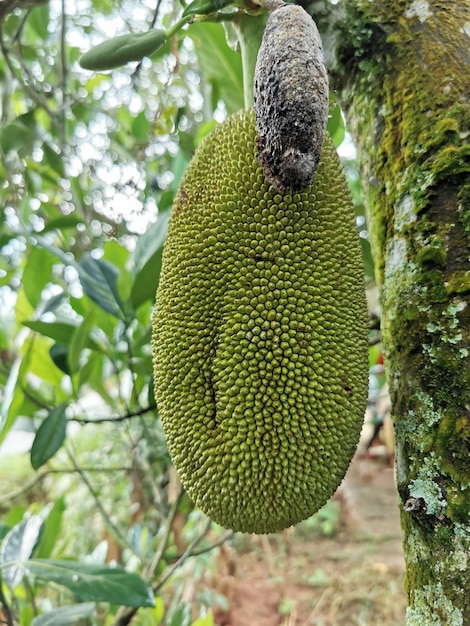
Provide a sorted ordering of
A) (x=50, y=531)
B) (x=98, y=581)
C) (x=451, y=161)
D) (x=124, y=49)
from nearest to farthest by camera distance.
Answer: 1. (x=451, y=161)
2. (x=124, y=49)
3. (x=98, y=581)
4. (x=50, y=531)

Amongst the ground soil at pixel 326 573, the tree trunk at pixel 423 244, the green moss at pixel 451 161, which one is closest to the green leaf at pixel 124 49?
the tree trunk at pixel 423 244

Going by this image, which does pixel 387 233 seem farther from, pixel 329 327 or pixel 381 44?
pixel 381 44

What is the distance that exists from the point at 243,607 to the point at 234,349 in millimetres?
2086

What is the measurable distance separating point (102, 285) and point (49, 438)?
0.28m

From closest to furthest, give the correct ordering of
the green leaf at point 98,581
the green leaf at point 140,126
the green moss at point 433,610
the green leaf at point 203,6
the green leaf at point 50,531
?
the green moss at point 433,610 → the green leaf at point 203,6 → the green leaf at point 98,581 → the green leaf at point 50,531 → the green leaf at point 140,126

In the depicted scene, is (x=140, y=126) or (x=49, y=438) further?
(x=140, y=126)

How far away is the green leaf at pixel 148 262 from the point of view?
0.92 meters

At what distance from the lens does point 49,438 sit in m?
0.93

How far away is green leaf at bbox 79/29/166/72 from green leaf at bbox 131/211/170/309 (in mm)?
297

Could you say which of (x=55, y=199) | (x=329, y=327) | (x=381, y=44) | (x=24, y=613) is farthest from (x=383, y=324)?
(x=55, y=199)

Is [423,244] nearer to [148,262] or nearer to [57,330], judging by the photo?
[148,262]

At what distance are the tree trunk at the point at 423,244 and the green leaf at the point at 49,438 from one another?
24.1 inches

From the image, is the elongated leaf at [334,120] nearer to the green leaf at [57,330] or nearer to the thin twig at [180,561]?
the green leaf at [57,330]

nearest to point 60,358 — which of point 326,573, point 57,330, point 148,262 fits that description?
point 57,330
